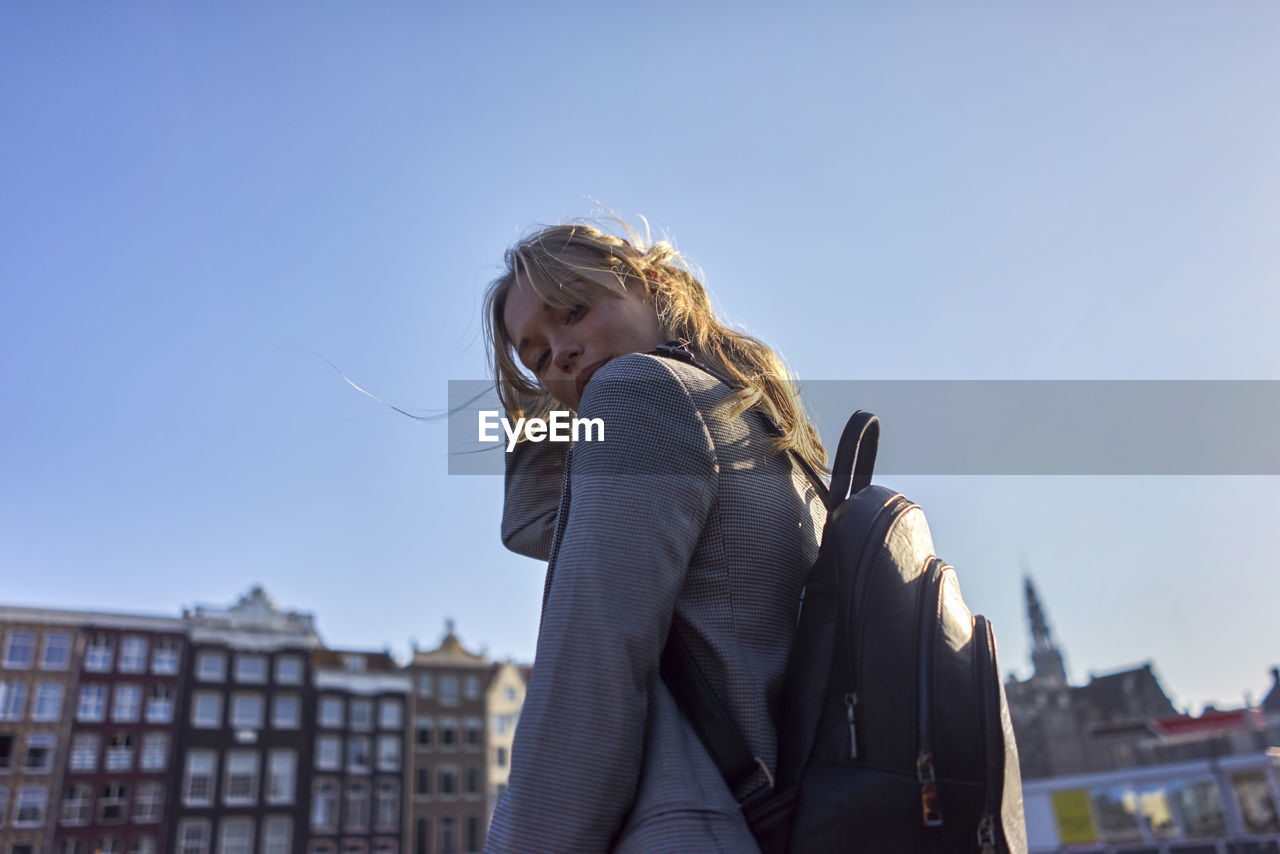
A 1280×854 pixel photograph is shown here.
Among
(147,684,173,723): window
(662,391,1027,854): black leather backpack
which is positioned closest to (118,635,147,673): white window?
(147,684,173,723): window

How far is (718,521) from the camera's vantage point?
51.5 inches

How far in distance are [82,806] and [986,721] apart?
3819cm

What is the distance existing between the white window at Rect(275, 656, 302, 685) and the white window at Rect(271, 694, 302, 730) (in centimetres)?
56

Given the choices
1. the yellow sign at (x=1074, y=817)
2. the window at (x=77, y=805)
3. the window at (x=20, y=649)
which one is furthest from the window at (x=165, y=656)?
the yellow sign at (x=1074, y=817)

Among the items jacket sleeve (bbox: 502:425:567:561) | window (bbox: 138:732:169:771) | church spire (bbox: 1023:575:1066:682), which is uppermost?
church spire (bbox: 1023:575:1066:682)

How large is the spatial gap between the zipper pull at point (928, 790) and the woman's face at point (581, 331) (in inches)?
35.8

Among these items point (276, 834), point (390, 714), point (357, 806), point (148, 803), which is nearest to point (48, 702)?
point (148, 803)

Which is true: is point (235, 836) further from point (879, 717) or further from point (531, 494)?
point (879, 717)

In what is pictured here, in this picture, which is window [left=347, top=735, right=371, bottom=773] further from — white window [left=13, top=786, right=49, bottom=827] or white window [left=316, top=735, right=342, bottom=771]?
white window [left=13, top=786, right=49, bottom=827]

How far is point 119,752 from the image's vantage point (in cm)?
3234

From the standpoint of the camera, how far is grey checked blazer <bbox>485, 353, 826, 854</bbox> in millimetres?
1033

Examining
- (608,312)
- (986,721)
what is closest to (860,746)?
(986,721)

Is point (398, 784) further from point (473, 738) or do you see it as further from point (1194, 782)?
point (1194, 782)

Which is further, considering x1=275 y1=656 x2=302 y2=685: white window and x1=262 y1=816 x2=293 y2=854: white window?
x1=275 y1=656 x2=302 y2=685: white window
